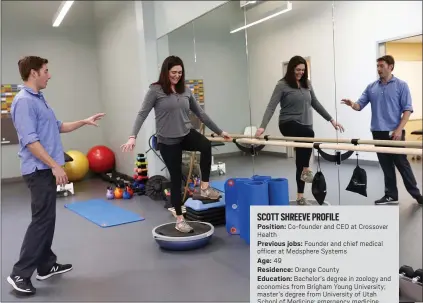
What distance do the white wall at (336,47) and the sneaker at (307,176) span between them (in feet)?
1.10

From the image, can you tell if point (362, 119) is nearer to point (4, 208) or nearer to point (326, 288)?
point (326, 288)

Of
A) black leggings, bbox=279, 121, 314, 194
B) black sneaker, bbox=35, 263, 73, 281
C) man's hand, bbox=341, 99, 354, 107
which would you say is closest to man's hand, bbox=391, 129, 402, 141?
man's hand, bbox=341, 99, 354, 107

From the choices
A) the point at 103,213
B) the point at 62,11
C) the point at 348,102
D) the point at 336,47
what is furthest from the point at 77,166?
the point at 348,102

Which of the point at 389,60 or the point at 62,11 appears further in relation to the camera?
the point at 62,11

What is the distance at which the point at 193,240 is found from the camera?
143 inches

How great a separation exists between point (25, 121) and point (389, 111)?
2379 millimetres

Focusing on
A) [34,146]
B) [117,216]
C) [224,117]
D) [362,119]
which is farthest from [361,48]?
[117,216]

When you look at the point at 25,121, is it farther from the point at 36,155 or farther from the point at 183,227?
the point at 183,227

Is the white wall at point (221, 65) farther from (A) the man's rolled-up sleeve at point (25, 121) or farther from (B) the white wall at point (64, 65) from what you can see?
(A) the man's rolled-up sleeve at point (25, 121)

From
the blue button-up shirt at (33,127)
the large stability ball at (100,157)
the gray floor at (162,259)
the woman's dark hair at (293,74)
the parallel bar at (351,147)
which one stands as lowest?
the gray floor at (162,259)

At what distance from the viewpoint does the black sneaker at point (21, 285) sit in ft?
9.52

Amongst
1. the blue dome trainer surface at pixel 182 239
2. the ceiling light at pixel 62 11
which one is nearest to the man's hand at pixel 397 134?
the blue dome trainer surface at pixel 182 239

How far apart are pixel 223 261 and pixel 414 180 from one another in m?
1.62

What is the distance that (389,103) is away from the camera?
263cm
